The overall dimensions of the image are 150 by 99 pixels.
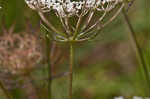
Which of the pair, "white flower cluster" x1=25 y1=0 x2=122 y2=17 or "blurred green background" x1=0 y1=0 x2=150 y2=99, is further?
"blurred green background" x1=0 y1=0 x2=150 y2=99

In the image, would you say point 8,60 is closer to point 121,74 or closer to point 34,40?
point 34,40

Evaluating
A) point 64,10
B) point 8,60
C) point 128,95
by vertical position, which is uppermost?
point 64,10

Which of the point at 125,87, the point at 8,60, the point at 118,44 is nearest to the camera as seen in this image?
the point at 8,60

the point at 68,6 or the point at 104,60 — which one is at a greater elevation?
the point at 68,6

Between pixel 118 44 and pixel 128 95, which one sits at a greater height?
pixel 118 44

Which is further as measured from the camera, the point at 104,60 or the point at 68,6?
the point at 104,60

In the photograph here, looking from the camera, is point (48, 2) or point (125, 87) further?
point (125, 87)

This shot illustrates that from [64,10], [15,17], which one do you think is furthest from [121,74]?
[64,10]

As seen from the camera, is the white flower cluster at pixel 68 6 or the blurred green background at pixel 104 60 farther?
the blurred green background at pixel 104 60
